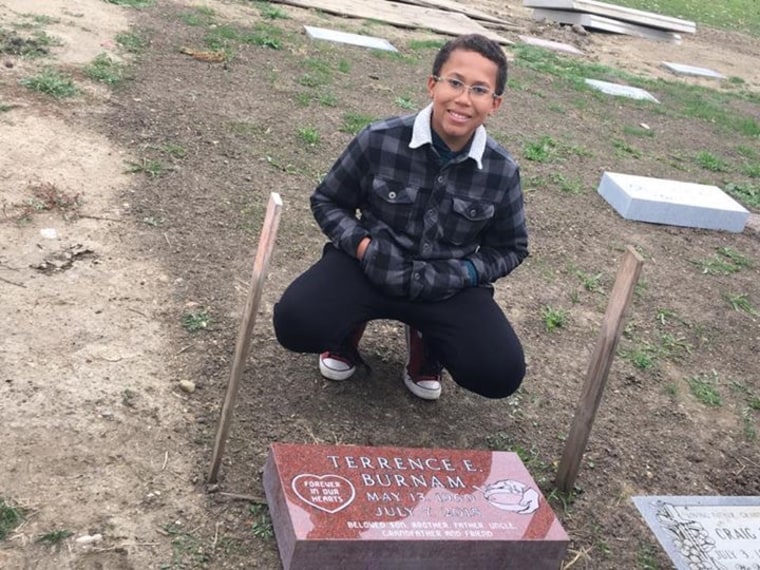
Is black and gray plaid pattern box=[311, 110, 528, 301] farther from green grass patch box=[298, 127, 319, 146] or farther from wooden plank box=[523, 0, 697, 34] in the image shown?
wooden plank box=[523, 0, 697, 34]

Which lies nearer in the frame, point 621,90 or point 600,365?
point 600,365

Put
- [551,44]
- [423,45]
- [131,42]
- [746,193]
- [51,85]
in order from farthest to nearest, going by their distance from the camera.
Answer: [551,44]
[423,45]
[131,42]
[746,193]
[51,85]

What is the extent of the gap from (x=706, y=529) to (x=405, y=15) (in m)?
8.65

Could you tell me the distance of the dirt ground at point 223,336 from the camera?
2406 mm

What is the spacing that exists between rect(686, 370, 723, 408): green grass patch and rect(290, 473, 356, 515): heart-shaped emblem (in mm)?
1880

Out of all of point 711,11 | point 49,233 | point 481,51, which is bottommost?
point 49,233

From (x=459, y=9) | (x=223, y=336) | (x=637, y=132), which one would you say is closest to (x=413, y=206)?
(x=223, y=336)

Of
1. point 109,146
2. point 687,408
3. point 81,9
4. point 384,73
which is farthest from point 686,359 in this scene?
point 81,9

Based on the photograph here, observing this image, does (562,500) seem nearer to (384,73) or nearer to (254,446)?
(254,446)

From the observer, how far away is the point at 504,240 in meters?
2.95

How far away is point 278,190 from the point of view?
181 inches

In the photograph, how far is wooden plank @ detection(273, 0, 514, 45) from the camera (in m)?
9.57

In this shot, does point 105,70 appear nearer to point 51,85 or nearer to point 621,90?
point 51,85

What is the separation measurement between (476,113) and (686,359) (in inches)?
72.2
